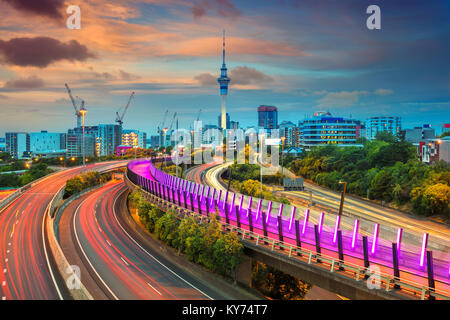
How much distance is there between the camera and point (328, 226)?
21.8 metres

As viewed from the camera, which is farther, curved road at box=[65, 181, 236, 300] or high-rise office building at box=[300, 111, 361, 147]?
high-rise office building at box=[300, 111, 361, 147]

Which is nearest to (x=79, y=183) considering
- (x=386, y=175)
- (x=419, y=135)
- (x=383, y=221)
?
(x=383, y=221)

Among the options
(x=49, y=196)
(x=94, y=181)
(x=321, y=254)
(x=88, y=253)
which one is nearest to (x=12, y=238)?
(x=88, y=253)

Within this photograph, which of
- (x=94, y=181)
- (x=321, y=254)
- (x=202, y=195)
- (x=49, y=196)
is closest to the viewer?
(x=321, y=254)

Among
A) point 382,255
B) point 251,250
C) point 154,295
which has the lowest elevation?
point 154,295

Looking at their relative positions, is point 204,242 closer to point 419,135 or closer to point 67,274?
point 67,274

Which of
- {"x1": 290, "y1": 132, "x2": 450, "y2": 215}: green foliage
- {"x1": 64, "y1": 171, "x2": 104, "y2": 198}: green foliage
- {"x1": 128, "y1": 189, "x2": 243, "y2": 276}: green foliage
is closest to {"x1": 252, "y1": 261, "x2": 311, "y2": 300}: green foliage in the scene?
{"x1": 128, "y1": 189, "x2": 243, "y2": 276}: green foliage

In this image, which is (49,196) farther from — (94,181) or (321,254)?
(321,254)

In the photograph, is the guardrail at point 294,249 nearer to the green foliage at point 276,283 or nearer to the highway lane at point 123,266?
the green foliage at point 276,283

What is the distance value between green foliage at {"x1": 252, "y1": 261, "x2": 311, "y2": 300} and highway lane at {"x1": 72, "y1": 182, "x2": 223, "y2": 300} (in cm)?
443

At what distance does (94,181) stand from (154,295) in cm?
5834

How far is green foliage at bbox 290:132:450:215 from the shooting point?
46125 mm

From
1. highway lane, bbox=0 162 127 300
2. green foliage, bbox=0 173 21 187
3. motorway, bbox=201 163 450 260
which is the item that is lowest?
green foliage, bbox=0 173 21 187

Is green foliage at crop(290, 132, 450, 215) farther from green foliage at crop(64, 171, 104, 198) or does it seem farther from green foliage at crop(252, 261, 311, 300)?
green foliage at crop(64, 171, 104, 198)
